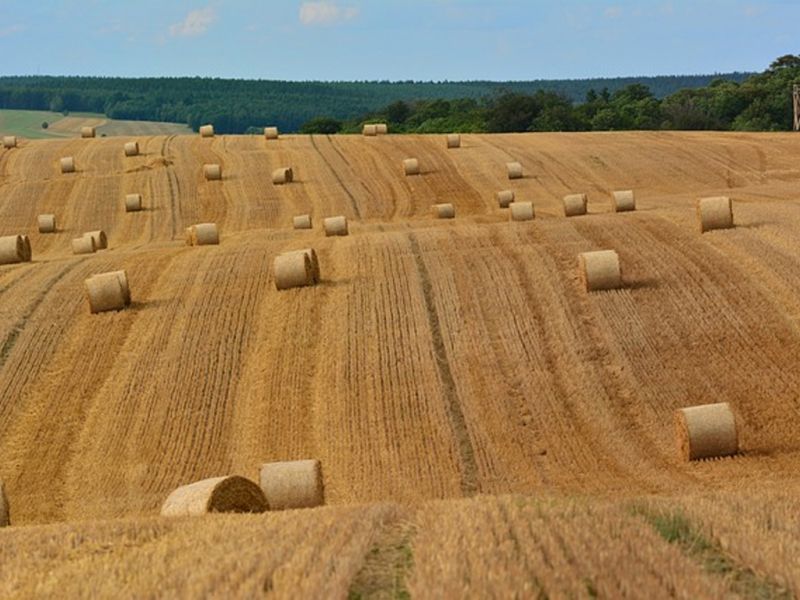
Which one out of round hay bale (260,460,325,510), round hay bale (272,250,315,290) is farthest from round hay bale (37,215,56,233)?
round hay bale (260,460,325,510)

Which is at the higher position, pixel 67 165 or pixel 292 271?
pixel 292 271

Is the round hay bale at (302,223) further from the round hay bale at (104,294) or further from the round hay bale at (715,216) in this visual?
the round hay bale at (104,294)

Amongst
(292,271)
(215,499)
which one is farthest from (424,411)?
(215,499)

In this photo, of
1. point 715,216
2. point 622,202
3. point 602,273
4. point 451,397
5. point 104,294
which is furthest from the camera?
point 622,202

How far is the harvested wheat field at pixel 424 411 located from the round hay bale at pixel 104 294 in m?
0.26

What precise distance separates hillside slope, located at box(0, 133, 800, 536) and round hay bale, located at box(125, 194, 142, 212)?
56.7 ft

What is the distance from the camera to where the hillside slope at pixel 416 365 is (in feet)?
62.2

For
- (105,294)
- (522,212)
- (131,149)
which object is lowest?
(131,149)

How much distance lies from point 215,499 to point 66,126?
462 ft

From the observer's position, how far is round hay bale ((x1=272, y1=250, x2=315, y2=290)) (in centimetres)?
2684

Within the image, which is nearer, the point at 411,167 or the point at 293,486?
the point at 293,486

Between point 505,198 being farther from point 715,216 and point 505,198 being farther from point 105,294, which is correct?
point 105,294

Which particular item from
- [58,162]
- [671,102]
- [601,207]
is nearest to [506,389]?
[601,207]

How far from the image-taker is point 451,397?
2131cm
